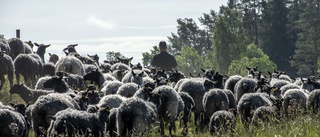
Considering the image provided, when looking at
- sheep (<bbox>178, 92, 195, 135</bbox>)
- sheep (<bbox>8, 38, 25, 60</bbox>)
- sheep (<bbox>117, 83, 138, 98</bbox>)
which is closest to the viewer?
sheep (<bbox>178, 92, 195, 135</bbox>)

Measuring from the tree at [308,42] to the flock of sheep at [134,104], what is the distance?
58519 millimetres

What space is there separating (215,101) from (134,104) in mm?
4316

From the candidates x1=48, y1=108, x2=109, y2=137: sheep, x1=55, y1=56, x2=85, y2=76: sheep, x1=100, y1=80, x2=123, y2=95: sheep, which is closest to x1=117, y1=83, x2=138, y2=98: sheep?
x1=100, y1=80, x2=123, y2=95: sheep

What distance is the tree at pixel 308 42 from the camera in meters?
83.2

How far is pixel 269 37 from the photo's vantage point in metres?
96.2

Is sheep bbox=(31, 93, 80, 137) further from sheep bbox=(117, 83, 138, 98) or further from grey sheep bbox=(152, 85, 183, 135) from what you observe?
sheep bbox=(117, 83, 138, 98)

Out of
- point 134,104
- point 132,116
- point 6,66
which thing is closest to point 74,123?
point 132,116

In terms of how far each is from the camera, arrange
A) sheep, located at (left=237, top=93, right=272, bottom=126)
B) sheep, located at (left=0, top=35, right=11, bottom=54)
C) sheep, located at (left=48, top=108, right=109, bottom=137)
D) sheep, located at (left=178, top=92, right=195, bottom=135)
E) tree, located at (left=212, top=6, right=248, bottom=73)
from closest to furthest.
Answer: sheep, located at (left=48, top=108, right=109, bottom=137)
sheep, located at (left=237, top=93, right=272, bottom=126)
sheep, located at (left=178, top=92, right=195, bottom=135)
sheep, located at (left=0, top=35, right=11, bottom=54)
tree, located at (left=212, top=6, right=248, bottom=73)

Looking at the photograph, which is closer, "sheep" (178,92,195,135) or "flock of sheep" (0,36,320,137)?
"flock of sheep" (0,36,320,137)

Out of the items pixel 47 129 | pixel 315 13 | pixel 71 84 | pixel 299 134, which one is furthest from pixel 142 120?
pixel 315 13

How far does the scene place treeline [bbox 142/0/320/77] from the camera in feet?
277

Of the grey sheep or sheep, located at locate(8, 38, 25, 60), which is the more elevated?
sheep, located at locate(8, 38, 25, 60)

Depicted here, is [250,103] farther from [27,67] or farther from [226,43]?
[226,43]

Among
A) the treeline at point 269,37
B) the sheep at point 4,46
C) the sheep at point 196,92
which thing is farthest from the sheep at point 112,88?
the treeline at point 269,37
